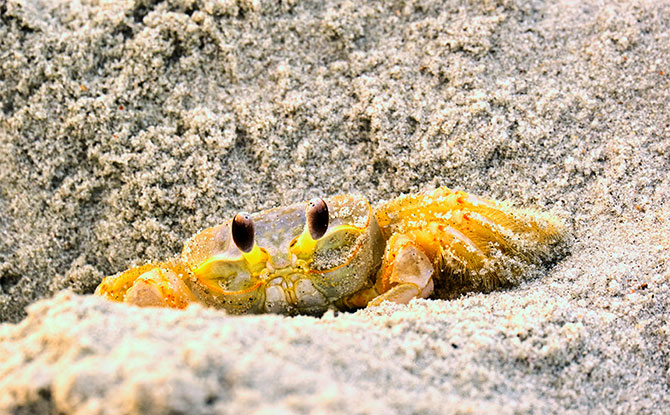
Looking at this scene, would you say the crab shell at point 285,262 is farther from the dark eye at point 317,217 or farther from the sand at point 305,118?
the sand at point 305,118

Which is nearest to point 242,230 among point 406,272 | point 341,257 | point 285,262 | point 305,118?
point 285,262

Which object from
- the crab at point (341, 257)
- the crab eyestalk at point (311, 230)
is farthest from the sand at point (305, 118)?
the crab eyestalk at point (311, 230)

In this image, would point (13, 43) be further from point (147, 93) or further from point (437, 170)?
point (437, 170)

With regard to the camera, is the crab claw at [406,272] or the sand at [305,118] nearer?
the crab claw at [406,272]

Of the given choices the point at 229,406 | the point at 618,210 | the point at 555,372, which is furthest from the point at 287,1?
the point at 229,406

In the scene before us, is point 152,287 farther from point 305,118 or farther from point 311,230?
point 305,118

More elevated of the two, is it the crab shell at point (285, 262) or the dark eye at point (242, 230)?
the dark eye at point (242, 230)

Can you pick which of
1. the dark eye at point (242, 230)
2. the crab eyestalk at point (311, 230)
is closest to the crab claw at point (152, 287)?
the dark eye at point (242, 230)

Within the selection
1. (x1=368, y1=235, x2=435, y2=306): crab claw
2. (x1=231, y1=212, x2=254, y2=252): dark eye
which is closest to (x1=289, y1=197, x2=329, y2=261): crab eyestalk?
(x1=231, y1=212, x2=254, y2=252): dark eye
